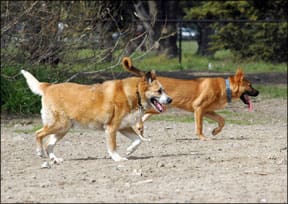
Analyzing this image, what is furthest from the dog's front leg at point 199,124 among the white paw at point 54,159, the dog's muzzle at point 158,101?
the white paw at point 54,159

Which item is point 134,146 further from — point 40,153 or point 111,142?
point 40,153

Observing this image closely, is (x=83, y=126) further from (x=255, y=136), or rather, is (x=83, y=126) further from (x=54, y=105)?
(x=255, y=136)

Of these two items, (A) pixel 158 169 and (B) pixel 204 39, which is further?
(B) pixel 204 39

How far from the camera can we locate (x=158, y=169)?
1005 cm

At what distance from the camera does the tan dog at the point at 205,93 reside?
14719 millimetres

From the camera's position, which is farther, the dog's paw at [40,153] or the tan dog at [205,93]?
the tan dog at [205,93]

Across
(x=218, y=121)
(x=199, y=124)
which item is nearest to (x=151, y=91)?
(x=199, y=124)

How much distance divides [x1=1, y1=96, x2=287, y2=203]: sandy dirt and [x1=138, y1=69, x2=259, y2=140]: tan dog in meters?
0.42

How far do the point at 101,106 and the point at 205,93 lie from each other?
3821mm

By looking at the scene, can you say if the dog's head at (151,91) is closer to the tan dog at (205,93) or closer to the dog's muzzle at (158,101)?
the dog's muzzle at (158,101)

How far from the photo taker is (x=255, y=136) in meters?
14.2

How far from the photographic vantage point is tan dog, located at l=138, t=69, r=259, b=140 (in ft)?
48.3

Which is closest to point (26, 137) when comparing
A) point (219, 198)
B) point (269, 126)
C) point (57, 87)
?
point (57, 87)

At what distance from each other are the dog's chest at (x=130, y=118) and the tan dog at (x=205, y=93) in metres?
3.23
